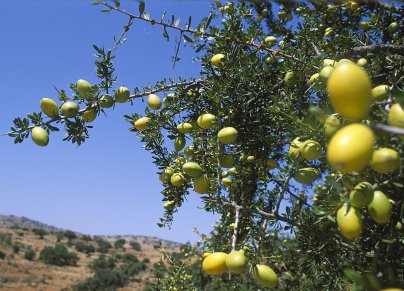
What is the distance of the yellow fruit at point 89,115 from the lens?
2.16 meters

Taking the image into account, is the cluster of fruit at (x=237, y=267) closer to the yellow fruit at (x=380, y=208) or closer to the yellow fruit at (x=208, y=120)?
the yellow fruit at (x=380, y=208)

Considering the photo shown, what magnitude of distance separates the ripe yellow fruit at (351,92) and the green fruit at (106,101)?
1584 millimetres

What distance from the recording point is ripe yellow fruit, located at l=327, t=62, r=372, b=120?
0.79 metres

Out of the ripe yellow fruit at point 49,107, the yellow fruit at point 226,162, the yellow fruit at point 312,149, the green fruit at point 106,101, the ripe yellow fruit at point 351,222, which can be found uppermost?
the green fruit at point 106,101

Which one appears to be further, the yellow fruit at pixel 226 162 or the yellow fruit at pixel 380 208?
the yellow fruit at pixel 226 162

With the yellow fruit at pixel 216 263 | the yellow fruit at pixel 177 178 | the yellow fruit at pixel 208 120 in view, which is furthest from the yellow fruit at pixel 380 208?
the yellow fruit at pixel 177 178

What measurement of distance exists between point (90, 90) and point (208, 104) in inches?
29.8

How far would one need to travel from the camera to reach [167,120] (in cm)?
238

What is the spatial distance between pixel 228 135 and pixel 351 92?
106cm

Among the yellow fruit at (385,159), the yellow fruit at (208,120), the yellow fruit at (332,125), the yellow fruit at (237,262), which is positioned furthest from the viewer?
the yellow fruit at (208,120)

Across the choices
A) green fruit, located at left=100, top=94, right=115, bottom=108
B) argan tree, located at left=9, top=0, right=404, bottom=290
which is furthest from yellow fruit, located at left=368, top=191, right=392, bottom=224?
green fruit, located at left=100, top=94, right=115, bottom=108

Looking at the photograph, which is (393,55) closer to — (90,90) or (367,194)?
(367,194)

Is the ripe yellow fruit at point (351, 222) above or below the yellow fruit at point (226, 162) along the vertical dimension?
below

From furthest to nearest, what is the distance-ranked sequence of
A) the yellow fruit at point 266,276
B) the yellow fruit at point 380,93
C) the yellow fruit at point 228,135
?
the yellow fruit at point 228,135, the yellow fruit at point 266,276, the yellow fruit at point 380,93
